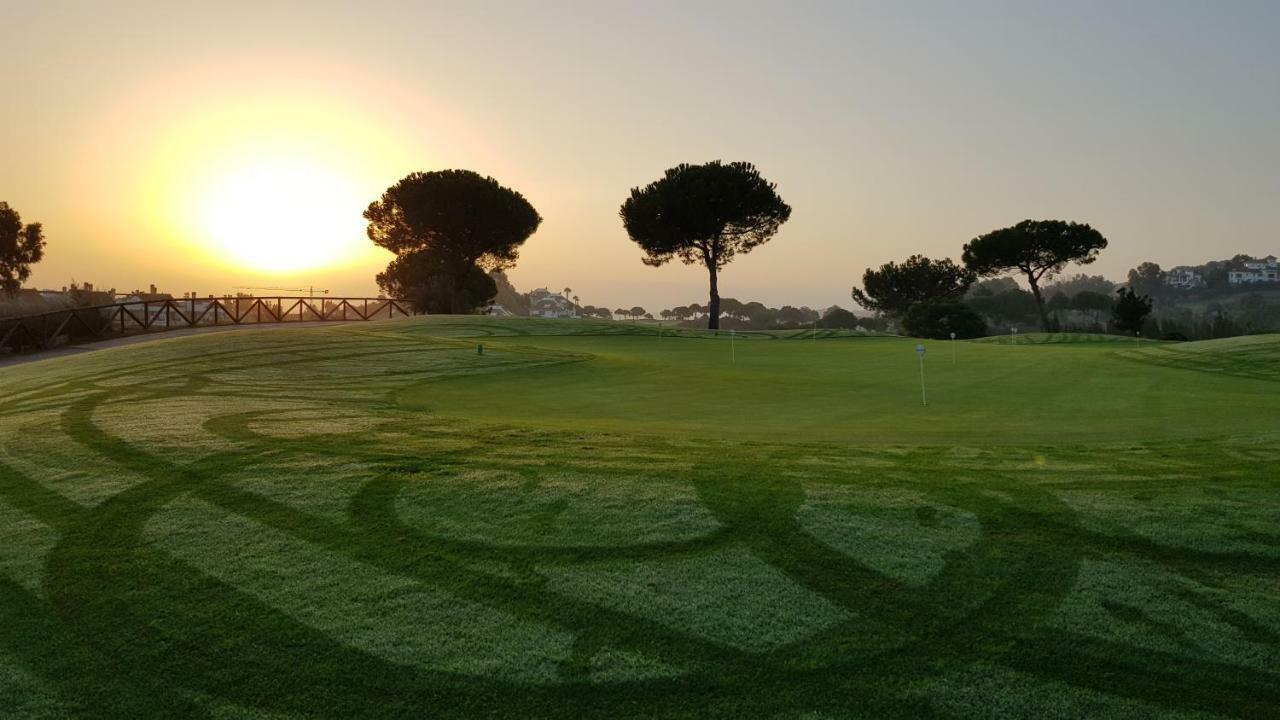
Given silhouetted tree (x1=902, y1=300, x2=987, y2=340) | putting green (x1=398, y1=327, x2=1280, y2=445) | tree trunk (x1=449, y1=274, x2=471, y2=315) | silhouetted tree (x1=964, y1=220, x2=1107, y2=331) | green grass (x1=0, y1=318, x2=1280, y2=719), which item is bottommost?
green grass (x1=0, y1=318, x2=1280, y2=719)

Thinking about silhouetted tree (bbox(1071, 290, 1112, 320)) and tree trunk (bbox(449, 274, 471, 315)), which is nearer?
tree trunk (bbox(449, 274, 471, 315))

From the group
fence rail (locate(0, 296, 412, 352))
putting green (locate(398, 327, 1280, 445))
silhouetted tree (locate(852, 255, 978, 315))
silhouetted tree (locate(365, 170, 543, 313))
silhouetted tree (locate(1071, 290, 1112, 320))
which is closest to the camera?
putting green (locate(398, 327, 1280, 445))

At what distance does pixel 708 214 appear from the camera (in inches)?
2603

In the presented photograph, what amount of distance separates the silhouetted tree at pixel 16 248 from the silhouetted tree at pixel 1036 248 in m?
98.5

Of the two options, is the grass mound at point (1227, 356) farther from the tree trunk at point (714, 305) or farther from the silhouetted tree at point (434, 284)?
the silhouetted tree at point (434, 284)

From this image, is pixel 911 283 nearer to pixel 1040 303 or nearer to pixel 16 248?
pixel 1040 303

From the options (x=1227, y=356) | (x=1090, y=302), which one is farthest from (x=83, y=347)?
(x=1090, y=302)

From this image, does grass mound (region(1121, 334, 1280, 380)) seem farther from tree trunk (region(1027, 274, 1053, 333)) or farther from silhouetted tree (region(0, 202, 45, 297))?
silhouetted tree (region(0, 202, 45, 297))

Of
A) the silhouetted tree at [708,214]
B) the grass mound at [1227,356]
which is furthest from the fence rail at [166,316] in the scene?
the grass mound at [1227,356]

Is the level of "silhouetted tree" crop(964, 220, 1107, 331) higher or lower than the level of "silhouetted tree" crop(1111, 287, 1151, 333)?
higher

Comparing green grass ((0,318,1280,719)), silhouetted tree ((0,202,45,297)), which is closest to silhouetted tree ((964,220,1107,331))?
green grass ((0,318,1280,719))

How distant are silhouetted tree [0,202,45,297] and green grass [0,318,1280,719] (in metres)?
71.2

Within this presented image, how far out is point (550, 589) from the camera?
16.6 feet

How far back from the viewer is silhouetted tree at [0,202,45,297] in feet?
206
